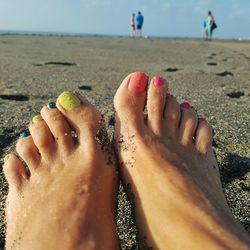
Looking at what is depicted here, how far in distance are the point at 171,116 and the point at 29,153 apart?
0.62 m

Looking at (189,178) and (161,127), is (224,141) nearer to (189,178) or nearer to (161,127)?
(161,127)

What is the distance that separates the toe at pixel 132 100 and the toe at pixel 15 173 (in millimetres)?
424

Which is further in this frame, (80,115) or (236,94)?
(236,94)

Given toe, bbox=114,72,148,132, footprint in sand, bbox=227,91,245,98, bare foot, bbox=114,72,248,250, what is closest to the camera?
bare foot, bbox=114,72,248,250

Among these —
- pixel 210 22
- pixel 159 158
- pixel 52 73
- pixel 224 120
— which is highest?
pixel 159 158

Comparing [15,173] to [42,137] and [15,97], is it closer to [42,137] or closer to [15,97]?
[42,137]

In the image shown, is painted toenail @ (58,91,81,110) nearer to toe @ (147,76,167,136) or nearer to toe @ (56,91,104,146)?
toe @ (56,91,104,146)

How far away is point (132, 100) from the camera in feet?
6.47

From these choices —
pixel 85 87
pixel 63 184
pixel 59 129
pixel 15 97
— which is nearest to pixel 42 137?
pixel 59 129

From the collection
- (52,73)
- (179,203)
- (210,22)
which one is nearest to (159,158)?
(179,203)

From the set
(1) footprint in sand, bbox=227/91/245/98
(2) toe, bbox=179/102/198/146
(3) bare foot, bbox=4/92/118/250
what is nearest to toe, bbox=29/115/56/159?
(3) bare foot, bbox=4/92/118/250

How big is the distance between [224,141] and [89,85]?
1.93 metres

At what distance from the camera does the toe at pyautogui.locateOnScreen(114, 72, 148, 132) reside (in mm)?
1938

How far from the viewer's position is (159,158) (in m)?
1.77
